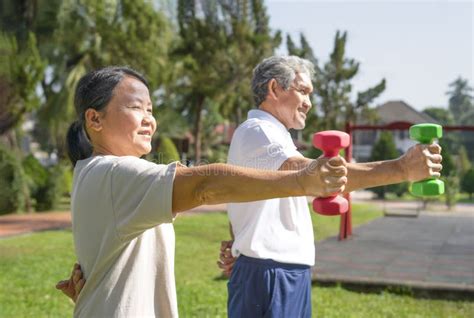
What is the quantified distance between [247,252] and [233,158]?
40cm

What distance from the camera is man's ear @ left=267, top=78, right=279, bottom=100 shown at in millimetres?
2443

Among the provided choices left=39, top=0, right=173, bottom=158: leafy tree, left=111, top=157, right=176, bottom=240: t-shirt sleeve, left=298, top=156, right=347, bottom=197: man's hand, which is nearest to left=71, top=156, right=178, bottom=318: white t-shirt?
left=111, top=157, right=176, bottom=240: t-shirt sleeve

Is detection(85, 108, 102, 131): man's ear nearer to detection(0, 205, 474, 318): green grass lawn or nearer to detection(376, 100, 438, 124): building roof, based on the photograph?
detection(0, 205, 474, 318): green grass lawn

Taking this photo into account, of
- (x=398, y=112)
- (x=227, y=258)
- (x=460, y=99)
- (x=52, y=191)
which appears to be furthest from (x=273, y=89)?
(x=460, y=99)

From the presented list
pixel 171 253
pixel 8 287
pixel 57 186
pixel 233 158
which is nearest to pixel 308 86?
pixel 233 158

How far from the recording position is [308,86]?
8.05 feet

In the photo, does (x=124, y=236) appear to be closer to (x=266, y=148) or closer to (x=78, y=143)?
(x=78, y=143)

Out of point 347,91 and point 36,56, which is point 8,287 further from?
point 347,91

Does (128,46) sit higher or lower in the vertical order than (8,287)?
higher

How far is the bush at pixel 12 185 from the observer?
13.7 metres

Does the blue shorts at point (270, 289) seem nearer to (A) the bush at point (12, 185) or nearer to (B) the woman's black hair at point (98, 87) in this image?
(B) the woman's black hair at point (98, 87)

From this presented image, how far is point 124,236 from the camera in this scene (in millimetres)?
1380

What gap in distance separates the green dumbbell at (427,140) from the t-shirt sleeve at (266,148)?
433 millimetres

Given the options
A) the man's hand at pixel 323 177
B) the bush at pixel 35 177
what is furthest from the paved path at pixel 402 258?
the bush at pixel 35 177
